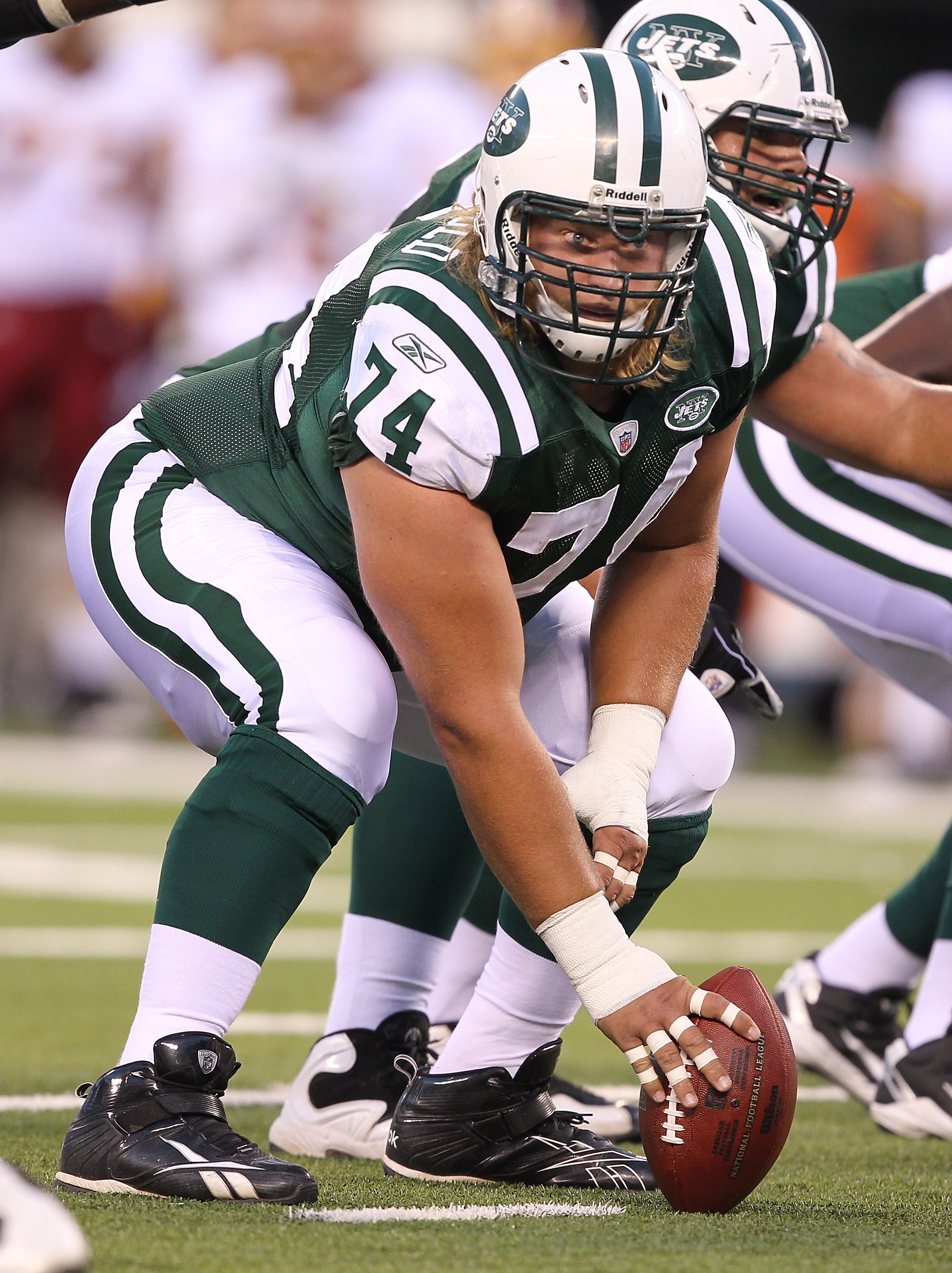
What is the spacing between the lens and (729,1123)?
2285 mm

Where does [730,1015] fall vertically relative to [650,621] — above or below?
below

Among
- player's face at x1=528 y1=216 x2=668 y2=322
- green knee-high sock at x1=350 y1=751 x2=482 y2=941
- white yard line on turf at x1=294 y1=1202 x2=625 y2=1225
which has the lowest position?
white yard line on turf at x1=294 y1=1202 x2=625 y2=1225

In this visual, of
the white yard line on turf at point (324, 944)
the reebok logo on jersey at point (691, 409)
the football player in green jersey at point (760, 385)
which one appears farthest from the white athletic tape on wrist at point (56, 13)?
the white yard line on turf at point (324, 944)

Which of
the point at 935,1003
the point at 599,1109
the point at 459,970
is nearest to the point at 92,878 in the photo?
the point at 459,970

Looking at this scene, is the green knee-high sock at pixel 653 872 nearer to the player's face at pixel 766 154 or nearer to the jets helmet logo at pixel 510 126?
the jets helmet logo at pixel 510 126

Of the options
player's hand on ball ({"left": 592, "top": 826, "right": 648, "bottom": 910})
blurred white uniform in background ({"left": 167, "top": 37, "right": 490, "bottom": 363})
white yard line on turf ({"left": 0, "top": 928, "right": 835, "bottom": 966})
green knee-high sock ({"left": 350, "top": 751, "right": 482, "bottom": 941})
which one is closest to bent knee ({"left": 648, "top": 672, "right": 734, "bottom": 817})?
player's hand on ball ({"left": 592, "top": 826, "right": 648, "bottom": 910})

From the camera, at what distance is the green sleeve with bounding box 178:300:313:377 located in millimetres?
3025

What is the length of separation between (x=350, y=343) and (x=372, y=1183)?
109cm

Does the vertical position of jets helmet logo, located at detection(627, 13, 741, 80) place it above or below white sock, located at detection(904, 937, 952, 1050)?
above

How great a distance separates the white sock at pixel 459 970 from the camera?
325 centimetres

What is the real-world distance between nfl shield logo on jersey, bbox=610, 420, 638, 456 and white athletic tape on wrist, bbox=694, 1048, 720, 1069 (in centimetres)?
72

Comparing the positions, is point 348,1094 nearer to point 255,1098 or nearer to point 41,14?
point 255,1098

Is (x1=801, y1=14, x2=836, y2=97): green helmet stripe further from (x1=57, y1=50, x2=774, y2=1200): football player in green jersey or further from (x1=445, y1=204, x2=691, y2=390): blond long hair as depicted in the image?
(x1=445, y1=204, x2=691, y2=390): blond long hair

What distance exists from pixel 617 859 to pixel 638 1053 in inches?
10.7
